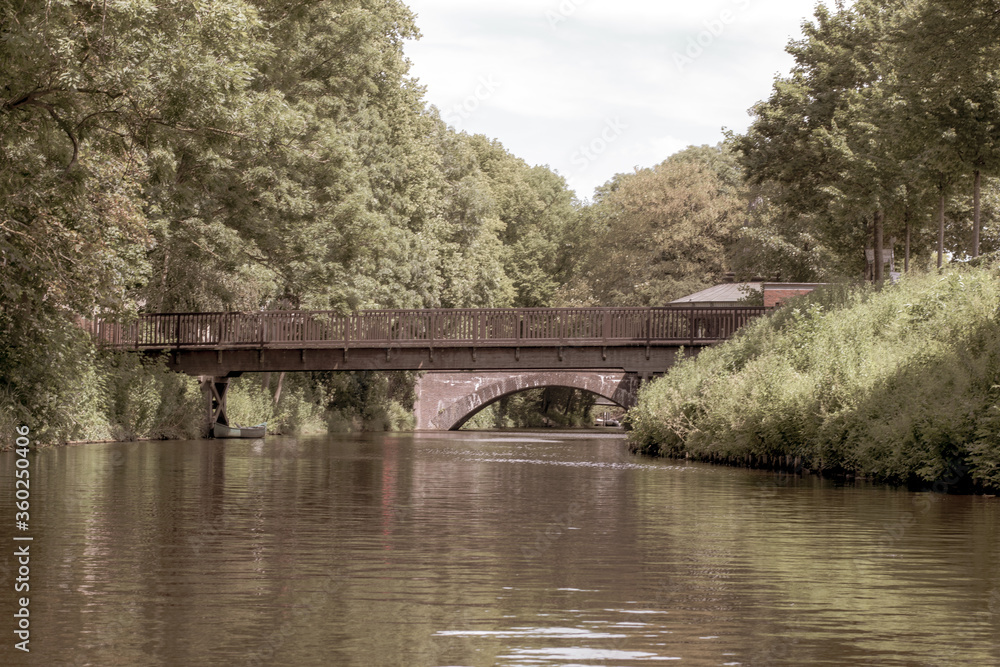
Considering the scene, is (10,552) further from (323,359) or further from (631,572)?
(323,359)

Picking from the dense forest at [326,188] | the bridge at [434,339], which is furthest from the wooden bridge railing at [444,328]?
the dense forest at [326,188]

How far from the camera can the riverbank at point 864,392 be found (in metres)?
15.9

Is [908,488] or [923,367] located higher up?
[923,367]

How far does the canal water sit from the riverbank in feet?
3.68

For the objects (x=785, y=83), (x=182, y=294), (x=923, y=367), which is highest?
(x=785, y=83)

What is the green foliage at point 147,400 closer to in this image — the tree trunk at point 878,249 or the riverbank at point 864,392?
the riverbank at point 864,392

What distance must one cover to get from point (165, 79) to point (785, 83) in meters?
30.1

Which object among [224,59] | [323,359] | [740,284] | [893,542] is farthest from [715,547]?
[740,284]

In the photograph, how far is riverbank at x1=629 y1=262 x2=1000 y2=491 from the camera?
1590cm

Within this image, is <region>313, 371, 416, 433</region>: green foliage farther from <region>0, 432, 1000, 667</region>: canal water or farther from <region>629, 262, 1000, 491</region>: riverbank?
<region>0, 432, 1000, 667</region>: canal water

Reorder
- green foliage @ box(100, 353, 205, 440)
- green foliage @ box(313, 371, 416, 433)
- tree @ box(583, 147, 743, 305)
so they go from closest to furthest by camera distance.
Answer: green foliage @ box(100, 353, 205, 440) → green foliage @ box(313, 371, 416, 433) → tree @ box(583, 147, 743, 305)

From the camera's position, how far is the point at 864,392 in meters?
18.7

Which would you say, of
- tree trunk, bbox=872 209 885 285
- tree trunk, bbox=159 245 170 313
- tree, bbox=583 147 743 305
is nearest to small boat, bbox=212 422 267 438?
tree trunk, bbox=159 245 170 313

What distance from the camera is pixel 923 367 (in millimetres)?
17922
